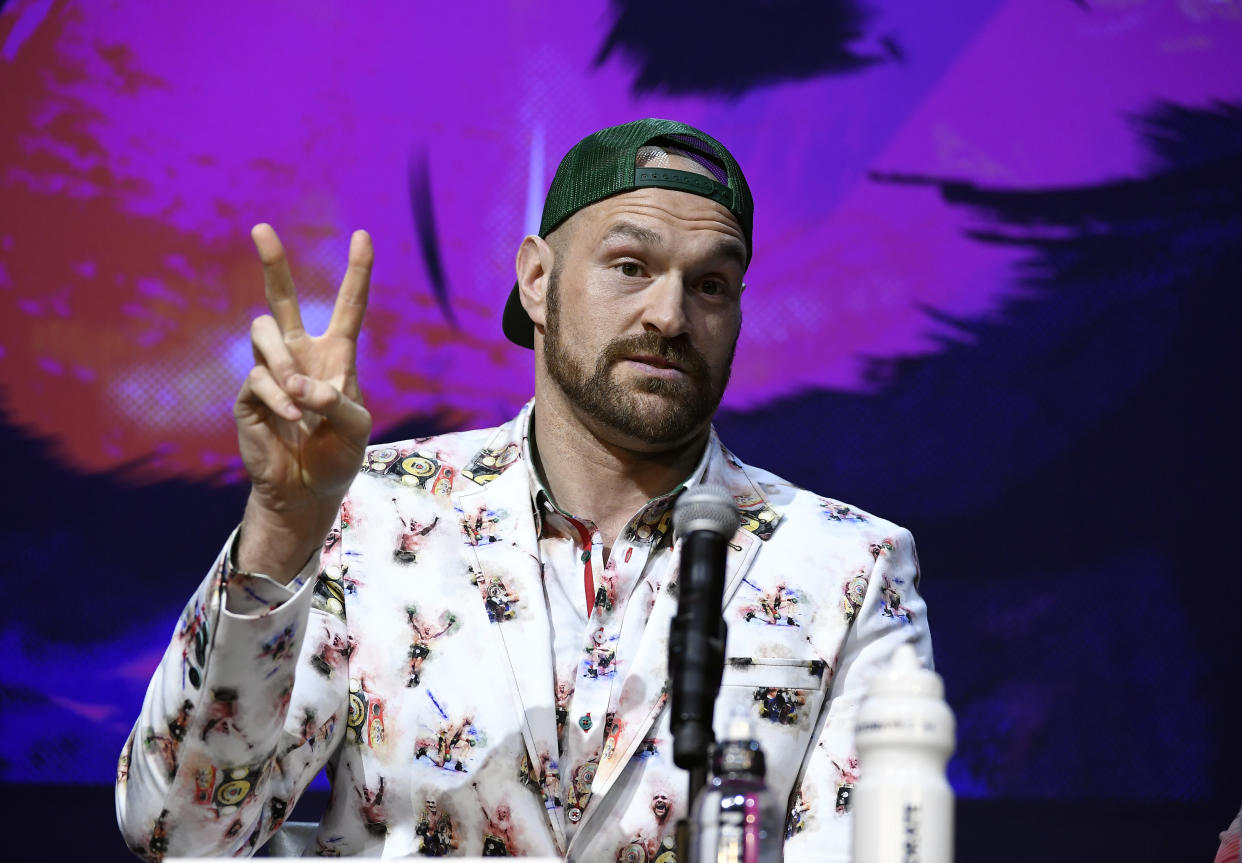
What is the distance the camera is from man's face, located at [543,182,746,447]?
212cm

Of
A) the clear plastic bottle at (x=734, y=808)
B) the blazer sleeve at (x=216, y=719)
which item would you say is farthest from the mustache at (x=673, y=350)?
the clear plastic bottle at (x=734, y=808)

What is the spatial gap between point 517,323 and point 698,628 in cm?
142

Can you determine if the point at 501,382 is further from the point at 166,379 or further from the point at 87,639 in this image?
the point at 87,639

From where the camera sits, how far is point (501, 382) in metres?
2.79

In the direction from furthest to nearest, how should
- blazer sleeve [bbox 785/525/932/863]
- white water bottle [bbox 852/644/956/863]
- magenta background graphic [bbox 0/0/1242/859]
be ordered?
magenta background graphic [bbox 0/0/1242/859], blazer sleeve [bbox 785/525/932/863], white water bottle [bbox 852/644/956/863]

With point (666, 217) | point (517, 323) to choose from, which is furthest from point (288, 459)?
point (517, 323)

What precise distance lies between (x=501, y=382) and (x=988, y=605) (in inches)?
39.6

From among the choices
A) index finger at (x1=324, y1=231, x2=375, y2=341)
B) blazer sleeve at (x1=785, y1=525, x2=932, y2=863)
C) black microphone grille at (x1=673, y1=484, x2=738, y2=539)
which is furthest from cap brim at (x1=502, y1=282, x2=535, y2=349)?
black microphone grille at (x1=673, y1=484, x2=738, y2=539)

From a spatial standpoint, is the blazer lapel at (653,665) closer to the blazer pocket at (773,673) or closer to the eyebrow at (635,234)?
the blazer pocket at (773,673)

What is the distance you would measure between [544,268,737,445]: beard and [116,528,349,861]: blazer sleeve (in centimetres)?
71

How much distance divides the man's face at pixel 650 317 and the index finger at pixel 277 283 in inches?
26.5

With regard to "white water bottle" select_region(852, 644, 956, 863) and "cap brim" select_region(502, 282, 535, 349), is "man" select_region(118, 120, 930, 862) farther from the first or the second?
"white water bottle" select_region(852, 644, 956, 863)

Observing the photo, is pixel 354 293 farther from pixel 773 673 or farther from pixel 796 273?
pixel 796 273

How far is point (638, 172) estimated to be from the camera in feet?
7.33
